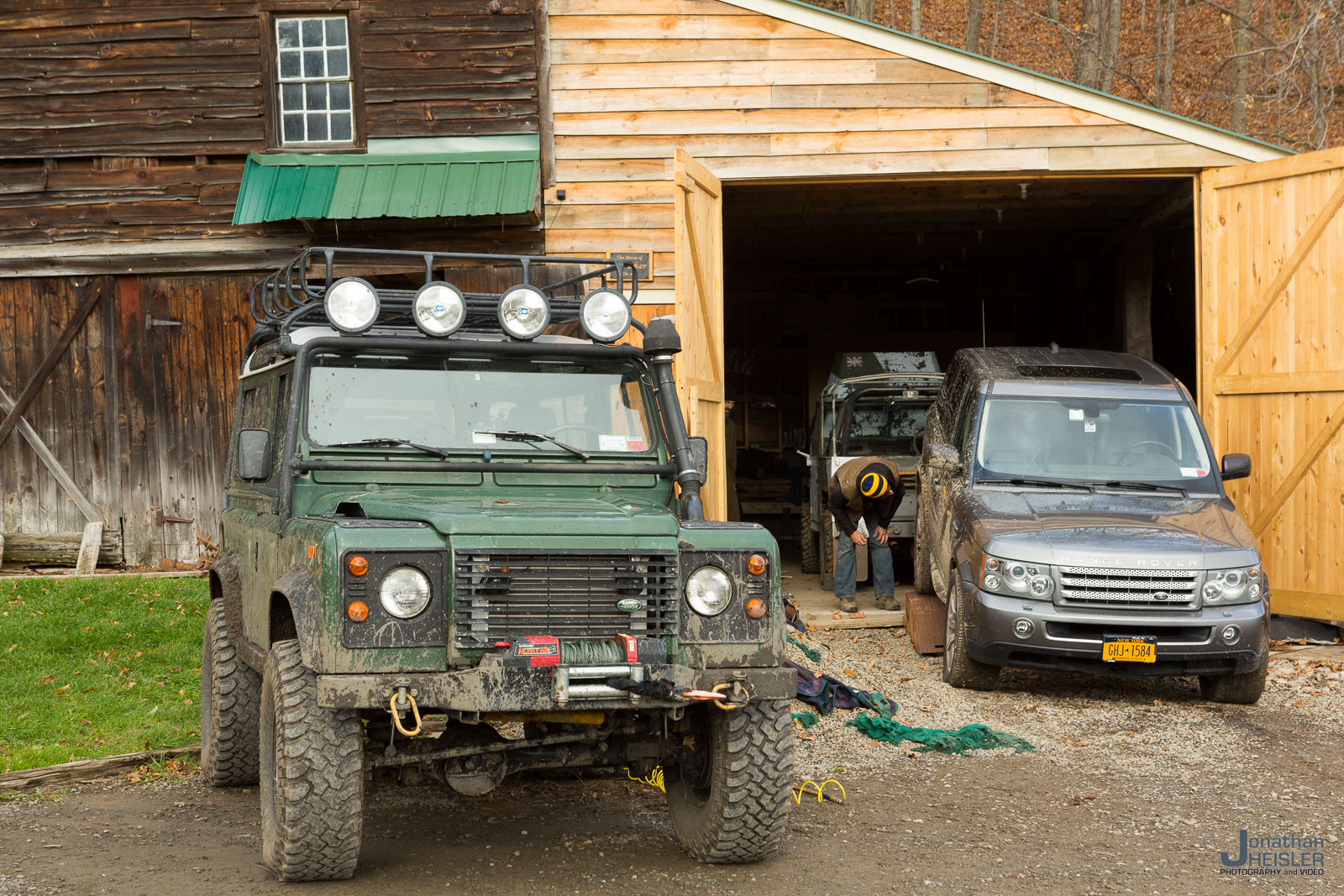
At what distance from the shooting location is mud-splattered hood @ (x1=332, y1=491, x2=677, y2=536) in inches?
173

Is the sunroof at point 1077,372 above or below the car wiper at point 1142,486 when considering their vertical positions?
above

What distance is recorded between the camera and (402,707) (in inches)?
165

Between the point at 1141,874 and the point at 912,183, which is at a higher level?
the point at 912,183

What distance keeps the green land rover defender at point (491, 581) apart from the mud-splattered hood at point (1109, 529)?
296 centimetres

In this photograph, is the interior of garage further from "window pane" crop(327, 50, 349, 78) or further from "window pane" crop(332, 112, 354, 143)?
"window pane" crop(327, 50, 349, 78)

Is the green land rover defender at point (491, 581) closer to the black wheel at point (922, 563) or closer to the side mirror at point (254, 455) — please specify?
the side mirror at point (254, 455)

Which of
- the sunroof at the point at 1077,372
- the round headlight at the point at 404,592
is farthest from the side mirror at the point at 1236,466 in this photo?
the round headlight at the point at 404,592

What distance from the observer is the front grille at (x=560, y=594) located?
4285 mm

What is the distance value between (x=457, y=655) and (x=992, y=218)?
12991 millimetres

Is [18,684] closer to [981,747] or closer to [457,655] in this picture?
[457,655]

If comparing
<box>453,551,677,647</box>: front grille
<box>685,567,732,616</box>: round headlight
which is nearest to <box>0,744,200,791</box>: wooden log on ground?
<box>453,551,677,647</box>: front grille

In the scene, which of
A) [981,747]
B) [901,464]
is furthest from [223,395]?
[981,747]

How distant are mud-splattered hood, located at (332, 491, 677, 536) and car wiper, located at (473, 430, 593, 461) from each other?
29 cm

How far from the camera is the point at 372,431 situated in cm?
525
